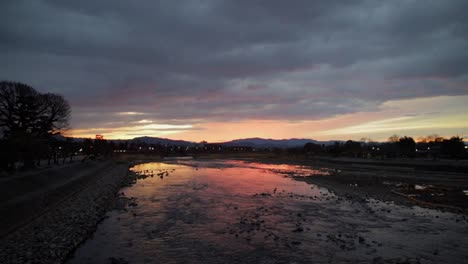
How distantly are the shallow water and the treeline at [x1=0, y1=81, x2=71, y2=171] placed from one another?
2454cm

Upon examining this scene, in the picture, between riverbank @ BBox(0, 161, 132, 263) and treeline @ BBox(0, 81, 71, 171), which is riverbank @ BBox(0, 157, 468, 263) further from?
treeline @ BBox(0, 81, 71, 171)

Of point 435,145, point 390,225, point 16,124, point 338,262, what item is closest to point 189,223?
point 338,262

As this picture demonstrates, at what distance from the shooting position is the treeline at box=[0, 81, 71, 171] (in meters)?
40.3

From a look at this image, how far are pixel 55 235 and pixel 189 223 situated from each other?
24.3ft

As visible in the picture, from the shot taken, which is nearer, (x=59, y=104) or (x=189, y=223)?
(x=189, y=223)

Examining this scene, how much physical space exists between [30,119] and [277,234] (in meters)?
54.4

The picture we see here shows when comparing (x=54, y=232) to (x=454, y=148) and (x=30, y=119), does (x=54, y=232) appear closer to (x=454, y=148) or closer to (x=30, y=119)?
(x=30, y=119)

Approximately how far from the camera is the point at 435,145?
493ft

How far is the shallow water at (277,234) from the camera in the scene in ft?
43.4

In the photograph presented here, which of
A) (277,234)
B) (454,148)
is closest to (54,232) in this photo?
(277,234)

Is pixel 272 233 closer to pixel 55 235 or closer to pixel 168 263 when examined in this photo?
pixel 168 263

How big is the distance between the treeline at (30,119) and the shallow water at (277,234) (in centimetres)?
2454

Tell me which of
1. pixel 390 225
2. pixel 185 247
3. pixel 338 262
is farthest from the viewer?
pixel 390 225

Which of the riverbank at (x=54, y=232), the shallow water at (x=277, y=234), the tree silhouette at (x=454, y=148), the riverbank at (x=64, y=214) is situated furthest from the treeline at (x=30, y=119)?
the tree silhouette at (x=454, y=148)
